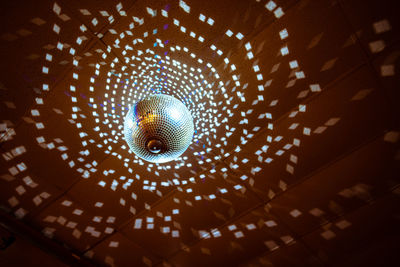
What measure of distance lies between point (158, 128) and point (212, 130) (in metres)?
0.57

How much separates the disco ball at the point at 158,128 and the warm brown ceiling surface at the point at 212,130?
312mm

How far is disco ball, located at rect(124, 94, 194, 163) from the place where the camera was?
1608 millimetres

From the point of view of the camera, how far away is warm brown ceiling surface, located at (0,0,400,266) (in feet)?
5.57

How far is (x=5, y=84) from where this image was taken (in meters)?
1.90

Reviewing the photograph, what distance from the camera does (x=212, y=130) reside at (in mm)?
2064

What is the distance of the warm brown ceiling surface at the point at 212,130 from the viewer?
1.70m

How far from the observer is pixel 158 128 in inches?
63.1

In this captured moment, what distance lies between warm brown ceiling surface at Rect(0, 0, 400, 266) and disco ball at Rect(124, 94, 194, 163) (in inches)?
12.3

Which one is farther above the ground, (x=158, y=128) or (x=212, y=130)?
(x=212, y=130)

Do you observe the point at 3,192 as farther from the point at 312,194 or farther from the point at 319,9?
the point at 319,9

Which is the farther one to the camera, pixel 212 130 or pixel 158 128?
pixel 212 130

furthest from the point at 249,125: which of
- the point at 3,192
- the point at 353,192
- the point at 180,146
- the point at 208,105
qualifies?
the point at 3,192

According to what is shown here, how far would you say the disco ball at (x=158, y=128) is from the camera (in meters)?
1.61

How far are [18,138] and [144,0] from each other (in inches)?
56.6
